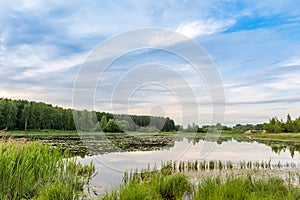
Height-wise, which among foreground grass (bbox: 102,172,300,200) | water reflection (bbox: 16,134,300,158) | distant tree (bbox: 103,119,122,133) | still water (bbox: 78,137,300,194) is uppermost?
distant tree (bbox: 103,119,122,133)

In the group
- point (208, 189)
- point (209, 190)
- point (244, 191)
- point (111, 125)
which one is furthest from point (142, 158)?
point (111, 125)

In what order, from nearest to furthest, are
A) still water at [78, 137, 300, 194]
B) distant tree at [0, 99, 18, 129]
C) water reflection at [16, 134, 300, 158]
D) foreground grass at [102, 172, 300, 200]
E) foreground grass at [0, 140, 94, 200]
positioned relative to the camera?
foreground grass at [102, 172, 300, 200] < foreground grass at [0, 140, 94, 200] < still water at [78, 137, 300, 194] < water reflection at [16, 134, 300, 158] < distant tree at [0, 99, 18, 129]

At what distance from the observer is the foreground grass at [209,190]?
221 inches

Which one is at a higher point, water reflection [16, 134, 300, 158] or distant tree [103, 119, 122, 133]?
distant tree [103, 119, 122, 133]

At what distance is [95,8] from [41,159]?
9.12m

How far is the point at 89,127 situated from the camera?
106 ft

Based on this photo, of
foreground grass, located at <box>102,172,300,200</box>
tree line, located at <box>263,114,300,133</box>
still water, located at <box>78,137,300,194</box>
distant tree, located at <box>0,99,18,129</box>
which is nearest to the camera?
foreground grass, located at <box>102,172,300,200</box>

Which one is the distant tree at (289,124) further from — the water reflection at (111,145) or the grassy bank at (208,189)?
the grassy bank at (208,189)

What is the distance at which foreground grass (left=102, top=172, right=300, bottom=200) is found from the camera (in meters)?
5.61

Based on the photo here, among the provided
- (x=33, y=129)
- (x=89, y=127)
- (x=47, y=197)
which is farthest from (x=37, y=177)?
(x=33, y=129)

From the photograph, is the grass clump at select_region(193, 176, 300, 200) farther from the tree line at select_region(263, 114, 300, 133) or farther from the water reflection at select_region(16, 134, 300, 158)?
the tree line at select_region(263, 114, 300, 133)

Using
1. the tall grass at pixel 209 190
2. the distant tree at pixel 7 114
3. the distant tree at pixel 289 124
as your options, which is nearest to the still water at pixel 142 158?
the tall grass at pixel 209 190

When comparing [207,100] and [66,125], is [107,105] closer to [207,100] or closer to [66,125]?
[207,100]

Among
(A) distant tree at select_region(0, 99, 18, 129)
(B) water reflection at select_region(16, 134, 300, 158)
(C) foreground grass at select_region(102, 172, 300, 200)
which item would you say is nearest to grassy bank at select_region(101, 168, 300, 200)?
(C) foreground grass at select_region(102, 172, 300, 200)
